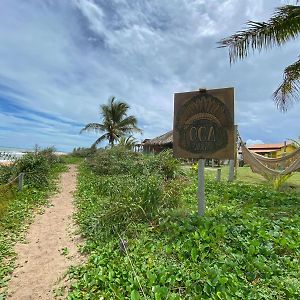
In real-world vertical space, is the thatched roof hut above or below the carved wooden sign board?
above

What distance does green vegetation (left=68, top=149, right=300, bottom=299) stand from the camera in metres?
2.50

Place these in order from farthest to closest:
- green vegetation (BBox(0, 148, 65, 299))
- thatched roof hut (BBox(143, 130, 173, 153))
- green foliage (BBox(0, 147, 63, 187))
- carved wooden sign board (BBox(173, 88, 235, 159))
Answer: thatched roof hut (BBox(143, 130, 173, 153)), green foliage (BBox(0, 147, 63, 187)), carved wooden sign board (BBox(173, 88, 235, 159)), green vegetation (BBox(0, 148, 65, 299))

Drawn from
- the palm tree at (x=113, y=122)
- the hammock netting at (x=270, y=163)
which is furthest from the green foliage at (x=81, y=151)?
the hammock netting at (x=270, y=163)

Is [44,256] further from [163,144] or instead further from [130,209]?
[163,144]

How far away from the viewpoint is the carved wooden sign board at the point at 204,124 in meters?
3.94

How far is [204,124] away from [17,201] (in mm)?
4530

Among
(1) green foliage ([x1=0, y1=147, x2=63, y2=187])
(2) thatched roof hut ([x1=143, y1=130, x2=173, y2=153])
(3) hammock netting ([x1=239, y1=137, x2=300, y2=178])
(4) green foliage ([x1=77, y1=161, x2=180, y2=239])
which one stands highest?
(2) thatched roof hut ([x1=143, y1=130, x2=173, y2=153])

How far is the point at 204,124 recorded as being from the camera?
13.5 feet

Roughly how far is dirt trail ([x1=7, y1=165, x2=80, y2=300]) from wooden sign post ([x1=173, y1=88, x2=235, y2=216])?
2028mm

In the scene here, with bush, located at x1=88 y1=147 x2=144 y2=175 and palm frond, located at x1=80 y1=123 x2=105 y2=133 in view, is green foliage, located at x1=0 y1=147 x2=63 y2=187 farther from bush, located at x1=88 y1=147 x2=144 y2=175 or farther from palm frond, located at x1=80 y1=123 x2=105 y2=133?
palm frond, located at x1=80 y1=123 x2=105 y2=133

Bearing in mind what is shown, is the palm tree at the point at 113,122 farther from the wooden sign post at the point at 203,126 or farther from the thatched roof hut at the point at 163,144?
the wooden sign post at the point at 203,126

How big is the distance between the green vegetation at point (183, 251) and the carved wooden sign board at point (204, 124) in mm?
914

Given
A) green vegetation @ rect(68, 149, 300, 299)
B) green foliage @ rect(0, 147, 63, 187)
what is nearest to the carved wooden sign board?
green vegetation @ rect(68, 149, 300, 299)

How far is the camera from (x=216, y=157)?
403 centimetres
